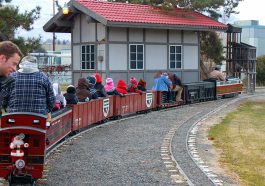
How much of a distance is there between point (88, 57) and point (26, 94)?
20040 millimetres

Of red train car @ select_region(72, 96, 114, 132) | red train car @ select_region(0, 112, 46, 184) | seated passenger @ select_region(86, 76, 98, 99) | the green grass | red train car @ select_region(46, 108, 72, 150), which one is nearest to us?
red train car @ select_region(0, 112, 46, 184)

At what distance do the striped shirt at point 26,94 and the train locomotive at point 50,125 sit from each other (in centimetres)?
31

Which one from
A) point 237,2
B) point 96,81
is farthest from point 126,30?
point 237,2

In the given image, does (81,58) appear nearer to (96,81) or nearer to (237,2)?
(96,81)

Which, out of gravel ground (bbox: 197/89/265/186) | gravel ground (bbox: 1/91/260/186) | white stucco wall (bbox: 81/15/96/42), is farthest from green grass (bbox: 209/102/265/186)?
white stucco wall (bbox: 81/15/96/42)

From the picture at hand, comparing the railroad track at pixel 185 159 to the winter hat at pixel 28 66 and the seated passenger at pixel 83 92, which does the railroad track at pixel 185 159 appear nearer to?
the seated passenger at pixel 83 92

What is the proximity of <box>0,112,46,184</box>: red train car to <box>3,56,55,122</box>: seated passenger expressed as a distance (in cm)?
31

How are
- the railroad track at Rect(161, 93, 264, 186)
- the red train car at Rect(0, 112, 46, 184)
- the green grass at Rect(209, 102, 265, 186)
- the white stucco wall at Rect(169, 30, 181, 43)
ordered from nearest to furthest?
the red train car at Rect(0, 112, 46, 184)
the railroad track at Rect(161, 93, 264, 186)
the green grass at Rect(209, 102, 265, 186)
the white stucco wall at Rect(169, 30, 181, 43)

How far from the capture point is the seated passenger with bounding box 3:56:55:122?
7457mm

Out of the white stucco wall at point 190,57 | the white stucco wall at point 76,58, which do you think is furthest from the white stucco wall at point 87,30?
the white stucco wall at point 190,57

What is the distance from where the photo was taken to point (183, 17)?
30.4m

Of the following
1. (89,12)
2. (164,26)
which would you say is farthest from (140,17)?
(89,12)

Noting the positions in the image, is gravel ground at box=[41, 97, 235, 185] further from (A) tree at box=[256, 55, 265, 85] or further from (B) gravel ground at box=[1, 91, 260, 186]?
(A) tree at box=[256, 55, 265, 85]

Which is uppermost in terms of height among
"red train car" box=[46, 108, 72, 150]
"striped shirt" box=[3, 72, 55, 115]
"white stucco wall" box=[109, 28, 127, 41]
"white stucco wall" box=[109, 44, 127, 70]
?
"white stucco wall" box=[109, 28, 127, 41]
